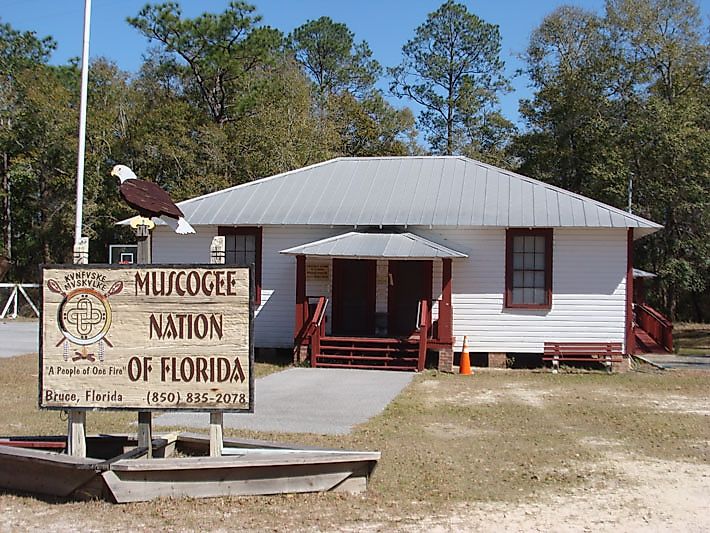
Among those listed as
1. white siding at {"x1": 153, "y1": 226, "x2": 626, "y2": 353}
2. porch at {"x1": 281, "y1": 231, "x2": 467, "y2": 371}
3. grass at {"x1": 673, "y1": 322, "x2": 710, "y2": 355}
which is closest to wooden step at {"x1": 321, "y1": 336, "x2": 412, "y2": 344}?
porch at {"x1": 281, "y1": 231, "x2": 467, "y2": 371}

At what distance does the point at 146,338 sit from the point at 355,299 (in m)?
11.5

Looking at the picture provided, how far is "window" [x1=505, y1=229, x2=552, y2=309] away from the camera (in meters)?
17.9

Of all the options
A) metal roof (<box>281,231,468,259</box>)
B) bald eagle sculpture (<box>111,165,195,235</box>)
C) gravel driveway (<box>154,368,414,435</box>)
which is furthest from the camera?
metal roof (<box>281,231,468,259</box>)

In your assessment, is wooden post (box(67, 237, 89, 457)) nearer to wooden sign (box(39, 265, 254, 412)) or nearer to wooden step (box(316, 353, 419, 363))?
wooden sign (box(39, 265, 254, 412))

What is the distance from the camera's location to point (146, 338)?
7469 millimetres

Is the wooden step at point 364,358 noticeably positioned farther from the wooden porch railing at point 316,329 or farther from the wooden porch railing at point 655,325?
the wooden porch railing at point 655,325

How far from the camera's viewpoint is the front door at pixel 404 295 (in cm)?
1862

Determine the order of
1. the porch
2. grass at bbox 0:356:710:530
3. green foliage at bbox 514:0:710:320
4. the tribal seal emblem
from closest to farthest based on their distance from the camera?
1. grass at bbox 0:356:710:530
2. the tribal seal emblem
3. the porch
4. green foliage at bbox 514:0:710:320

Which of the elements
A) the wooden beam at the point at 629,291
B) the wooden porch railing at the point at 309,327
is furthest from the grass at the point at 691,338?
the wooden porch railing at the point at 309,327

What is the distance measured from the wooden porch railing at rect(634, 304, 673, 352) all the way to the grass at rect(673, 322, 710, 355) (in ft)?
3.38

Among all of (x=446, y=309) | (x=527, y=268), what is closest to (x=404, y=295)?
(x=446, y=309)

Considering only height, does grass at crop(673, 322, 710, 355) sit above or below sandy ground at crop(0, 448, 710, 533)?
above

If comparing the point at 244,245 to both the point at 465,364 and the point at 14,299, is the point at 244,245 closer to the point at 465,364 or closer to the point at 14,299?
the point at 465,364

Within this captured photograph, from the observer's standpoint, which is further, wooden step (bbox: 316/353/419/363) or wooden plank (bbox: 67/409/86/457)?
wooden step (bbox: 316/353/419/363)
